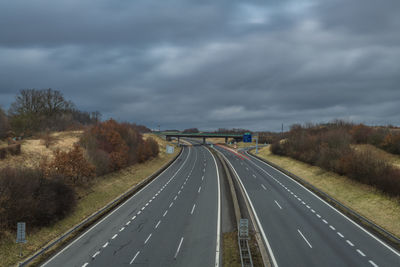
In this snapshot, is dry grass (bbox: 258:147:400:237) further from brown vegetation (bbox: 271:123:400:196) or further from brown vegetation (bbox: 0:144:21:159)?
brown vegetation (bbox: 0:144:21:159)

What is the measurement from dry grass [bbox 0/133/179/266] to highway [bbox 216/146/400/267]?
18388 millimetres

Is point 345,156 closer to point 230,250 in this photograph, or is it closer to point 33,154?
point 230,250

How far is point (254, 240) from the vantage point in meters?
22.6

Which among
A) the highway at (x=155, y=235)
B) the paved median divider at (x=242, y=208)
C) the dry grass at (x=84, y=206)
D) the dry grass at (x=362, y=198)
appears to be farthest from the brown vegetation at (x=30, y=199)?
the dry grass at (x=362, y=198)

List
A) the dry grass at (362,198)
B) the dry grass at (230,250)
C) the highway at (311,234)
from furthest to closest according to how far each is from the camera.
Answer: the dry grass at (362,198), the highway at (311,234), the dry grass at (230,250)

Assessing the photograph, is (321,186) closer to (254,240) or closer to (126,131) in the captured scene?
(254,240)

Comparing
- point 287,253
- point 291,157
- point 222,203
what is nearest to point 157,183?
point 222,203

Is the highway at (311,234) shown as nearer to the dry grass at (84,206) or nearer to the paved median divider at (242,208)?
the paved median divider at (242,208)

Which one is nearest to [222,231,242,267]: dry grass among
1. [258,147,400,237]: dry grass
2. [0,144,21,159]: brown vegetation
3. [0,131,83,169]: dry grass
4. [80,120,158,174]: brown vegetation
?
[258,147,400,237]: dry grass

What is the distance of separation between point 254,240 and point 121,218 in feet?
47.0

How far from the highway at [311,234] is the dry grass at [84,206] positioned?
60.3 feet

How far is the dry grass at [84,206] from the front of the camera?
821 inches

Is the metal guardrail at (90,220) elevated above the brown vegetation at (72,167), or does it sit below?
below

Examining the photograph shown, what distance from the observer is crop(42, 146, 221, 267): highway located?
19516 millimetres
